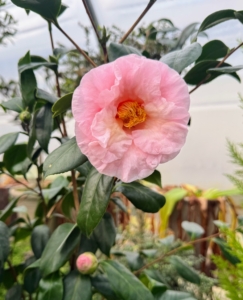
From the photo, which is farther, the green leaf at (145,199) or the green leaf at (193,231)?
the green leaf at (193,231)

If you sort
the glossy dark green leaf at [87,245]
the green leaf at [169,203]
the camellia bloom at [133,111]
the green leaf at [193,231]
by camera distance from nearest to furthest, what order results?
1. the camellia bloom at [133,111]
2. the glossy dark green leaf at [87,245]
3. the green leaf at [193,231]
4. the green leaf at [169,203]

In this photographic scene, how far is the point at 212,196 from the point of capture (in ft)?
4.72

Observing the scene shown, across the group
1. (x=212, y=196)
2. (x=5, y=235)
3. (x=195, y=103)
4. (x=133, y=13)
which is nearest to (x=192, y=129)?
(x=195, y=103)

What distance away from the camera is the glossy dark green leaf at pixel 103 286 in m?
0.57

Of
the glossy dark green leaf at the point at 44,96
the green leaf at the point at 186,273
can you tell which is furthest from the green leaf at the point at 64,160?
the green leaf at the point at 186,273

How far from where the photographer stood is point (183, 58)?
1.54 ft

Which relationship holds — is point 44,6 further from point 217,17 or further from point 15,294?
point 15,294

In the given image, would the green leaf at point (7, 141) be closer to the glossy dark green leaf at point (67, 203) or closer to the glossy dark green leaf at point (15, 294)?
the glossy dark green leaf at point (67, 203)

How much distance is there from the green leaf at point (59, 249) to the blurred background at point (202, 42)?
0.93 m

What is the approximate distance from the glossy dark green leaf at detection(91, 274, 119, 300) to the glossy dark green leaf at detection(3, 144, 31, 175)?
27cm

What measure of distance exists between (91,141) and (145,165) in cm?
7

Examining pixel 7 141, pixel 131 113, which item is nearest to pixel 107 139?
pixel 131 113

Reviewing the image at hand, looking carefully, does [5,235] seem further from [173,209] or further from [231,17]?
[173,209]

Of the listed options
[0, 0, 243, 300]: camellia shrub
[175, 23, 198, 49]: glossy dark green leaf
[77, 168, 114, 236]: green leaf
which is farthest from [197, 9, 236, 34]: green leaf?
[77, 168, 114, 236]: green leaf
